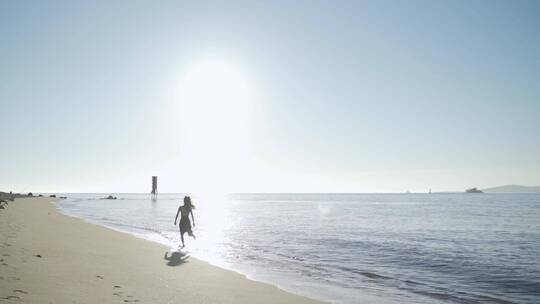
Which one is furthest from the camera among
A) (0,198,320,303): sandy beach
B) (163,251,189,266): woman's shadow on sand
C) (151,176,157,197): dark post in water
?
(151,176,157,197): dark post in water

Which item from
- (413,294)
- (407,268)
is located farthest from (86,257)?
(407,268)

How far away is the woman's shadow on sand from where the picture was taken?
1469 cm

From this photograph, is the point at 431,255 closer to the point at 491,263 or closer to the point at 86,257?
the point at 491,263

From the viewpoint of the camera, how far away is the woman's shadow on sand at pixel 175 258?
48.2ft

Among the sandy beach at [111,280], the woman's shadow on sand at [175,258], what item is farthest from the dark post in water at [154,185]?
the sandy beach at [111,280]

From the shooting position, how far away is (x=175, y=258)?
16.1 meters

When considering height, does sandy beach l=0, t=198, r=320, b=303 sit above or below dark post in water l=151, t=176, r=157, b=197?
below

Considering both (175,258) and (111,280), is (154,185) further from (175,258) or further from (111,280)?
(111,280)

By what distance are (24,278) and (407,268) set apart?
1426cm

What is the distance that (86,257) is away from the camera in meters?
13.5

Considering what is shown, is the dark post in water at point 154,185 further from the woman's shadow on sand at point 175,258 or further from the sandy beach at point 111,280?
the sandy beach at point 111,280

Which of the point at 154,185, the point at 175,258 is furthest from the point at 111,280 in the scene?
the point at 154,185

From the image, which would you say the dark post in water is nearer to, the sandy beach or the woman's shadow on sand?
the woman's shadow on sand

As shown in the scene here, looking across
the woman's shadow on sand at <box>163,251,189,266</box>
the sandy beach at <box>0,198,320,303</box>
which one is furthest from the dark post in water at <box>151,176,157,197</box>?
the sandy beach at <box>0,198,320,303</box>
